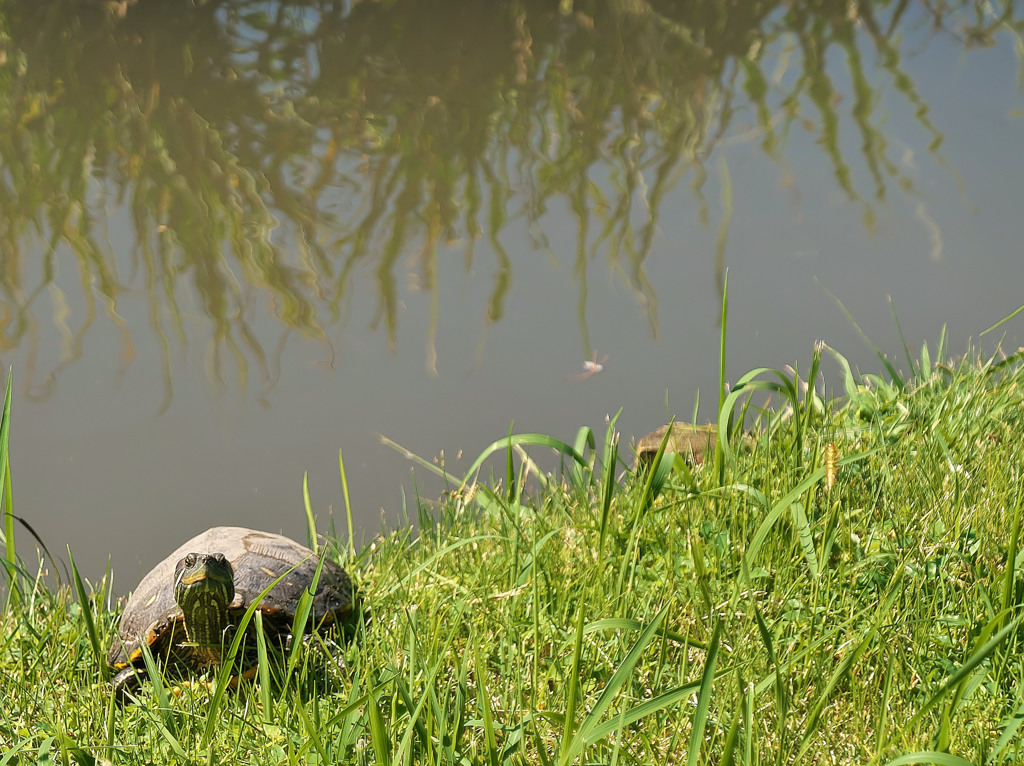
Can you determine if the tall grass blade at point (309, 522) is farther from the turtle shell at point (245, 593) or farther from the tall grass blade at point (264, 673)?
the tall grass blade at point (264, 673)

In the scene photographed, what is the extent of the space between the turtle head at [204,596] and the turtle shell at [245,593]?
0.07 m

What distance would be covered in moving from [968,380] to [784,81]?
3.28m

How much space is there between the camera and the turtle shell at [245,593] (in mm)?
1967

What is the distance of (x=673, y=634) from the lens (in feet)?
4.90

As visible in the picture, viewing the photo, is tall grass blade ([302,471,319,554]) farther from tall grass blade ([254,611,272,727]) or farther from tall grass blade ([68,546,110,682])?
tall grass blade ([254,611,272,727])

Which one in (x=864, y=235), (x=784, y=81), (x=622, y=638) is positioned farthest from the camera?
(x=784, y=81)

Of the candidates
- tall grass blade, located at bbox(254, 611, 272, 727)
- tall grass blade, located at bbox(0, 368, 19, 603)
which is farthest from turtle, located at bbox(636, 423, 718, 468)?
tall grass blade, located at bbox(0, 368, 19, 603)

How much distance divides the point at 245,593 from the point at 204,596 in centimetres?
26

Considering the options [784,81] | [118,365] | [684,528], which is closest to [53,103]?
[118,365]

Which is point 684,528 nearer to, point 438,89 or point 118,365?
point 118,365

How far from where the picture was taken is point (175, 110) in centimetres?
492

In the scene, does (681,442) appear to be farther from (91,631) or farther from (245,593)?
(91,631)

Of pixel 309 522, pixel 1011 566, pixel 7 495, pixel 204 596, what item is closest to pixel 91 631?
pixel 204 596

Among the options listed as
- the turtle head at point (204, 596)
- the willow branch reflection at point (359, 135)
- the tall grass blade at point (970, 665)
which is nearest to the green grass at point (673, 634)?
the tall grass blade at point (970, 665)
